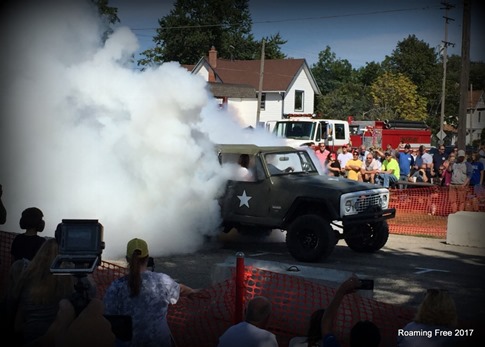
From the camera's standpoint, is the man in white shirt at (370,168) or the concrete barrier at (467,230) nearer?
the concrete barrier at (467,230)

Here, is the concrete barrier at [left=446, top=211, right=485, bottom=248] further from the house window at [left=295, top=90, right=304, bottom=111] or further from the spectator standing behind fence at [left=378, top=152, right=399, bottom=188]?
the house window at [left=295, top=90, right=304, bottom=111]

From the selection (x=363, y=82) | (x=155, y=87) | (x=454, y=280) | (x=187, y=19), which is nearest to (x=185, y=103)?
(x=155, y=87)

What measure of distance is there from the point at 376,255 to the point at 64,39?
6.75 metres

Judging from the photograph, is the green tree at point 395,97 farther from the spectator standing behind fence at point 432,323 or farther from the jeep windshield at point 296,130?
the spectator standing behind fence at point 432,323

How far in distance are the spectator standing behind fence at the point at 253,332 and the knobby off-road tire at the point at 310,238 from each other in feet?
22.4

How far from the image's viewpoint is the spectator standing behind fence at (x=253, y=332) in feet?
14.7

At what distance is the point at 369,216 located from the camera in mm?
11805

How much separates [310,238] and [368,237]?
5.59ft

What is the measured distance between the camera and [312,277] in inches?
293

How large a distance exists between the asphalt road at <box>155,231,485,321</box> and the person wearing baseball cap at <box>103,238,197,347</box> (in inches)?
137

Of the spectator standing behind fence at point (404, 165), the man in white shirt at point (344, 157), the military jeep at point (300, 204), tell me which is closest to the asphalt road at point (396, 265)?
the military jeep at point (300, 204)

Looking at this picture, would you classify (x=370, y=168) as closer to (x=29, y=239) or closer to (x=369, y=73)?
(x=29, y=239)

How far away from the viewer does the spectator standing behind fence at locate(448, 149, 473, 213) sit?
1755 cm

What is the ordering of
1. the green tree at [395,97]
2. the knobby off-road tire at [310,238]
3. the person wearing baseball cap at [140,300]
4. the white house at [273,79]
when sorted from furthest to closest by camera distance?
the green tree at [395,97]
the white house at [273,79]
the knobby off-road tire at [310,238]
the person wearing baseball cap at [140,300]
